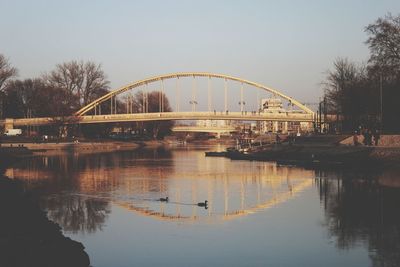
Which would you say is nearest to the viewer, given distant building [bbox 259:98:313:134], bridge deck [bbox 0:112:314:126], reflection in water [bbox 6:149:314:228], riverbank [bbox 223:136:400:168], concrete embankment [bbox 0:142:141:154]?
reflection in water [bbox 6:149:314:228]

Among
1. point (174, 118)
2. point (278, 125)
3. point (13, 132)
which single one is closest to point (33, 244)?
point (174, 118)

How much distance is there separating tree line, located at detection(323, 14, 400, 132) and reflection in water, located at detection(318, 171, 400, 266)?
22.4 m

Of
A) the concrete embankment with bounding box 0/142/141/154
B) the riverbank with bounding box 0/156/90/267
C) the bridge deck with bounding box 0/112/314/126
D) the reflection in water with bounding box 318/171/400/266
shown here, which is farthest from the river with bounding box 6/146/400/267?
the bridge deck with bounding box 0/112/314/126

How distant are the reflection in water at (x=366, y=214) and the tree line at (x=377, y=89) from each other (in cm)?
2237

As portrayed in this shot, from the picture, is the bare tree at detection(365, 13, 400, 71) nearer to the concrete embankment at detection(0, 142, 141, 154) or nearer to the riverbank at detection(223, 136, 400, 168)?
the riverbank at detection(223, 136, 400, 168)

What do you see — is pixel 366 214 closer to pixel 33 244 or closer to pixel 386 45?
pixel 33 244

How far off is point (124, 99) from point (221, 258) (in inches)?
4670

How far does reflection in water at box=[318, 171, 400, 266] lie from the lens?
606 inches

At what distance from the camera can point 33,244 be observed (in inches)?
471

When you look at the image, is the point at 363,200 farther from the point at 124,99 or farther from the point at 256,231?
the point at 124,99

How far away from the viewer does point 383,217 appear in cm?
2000

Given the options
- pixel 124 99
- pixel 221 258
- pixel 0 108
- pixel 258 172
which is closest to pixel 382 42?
pixel 258 172

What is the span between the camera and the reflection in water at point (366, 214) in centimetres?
1539

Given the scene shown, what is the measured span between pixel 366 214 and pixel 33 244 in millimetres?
12531
